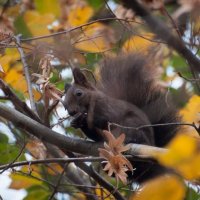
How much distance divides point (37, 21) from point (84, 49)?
518 millimetres

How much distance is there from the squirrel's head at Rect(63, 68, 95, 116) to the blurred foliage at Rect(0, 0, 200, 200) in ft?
0.32

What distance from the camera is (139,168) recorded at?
2.84 m

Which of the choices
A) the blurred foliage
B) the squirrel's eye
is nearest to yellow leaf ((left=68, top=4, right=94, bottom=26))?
the blurred foliage

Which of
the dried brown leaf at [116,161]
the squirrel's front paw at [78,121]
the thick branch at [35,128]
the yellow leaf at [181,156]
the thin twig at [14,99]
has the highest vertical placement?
the squirrel's front paw at [78,121]

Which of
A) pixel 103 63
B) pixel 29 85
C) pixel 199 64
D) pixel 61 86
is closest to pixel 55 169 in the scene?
pixel 61 86

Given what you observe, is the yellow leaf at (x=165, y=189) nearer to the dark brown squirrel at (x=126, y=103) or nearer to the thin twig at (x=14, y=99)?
the thin twig at (x=14, y=99)

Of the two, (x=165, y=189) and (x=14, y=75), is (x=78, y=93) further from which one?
(x=165, y=189)

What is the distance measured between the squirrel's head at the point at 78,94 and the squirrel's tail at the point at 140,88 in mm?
152

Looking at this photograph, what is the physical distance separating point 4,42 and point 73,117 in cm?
59

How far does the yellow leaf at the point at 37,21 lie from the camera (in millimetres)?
1986

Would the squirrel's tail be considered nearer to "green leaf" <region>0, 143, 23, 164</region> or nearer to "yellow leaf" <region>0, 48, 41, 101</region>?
"yellow leaf" <region>0, 48, 41, 101</region>

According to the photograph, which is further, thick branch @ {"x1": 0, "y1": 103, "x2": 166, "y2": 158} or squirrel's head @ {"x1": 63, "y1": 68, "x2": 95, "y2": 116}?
squirrel's head @ {"x1": 63, "y1": 68, "x2": 95, "y2": 116}

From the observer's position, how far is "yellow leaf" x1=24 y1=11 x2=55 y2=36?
1.99m

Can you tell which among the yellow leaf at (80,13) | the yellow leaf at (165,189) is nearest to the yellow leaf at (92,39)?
the yellow leaf at (80,13)
